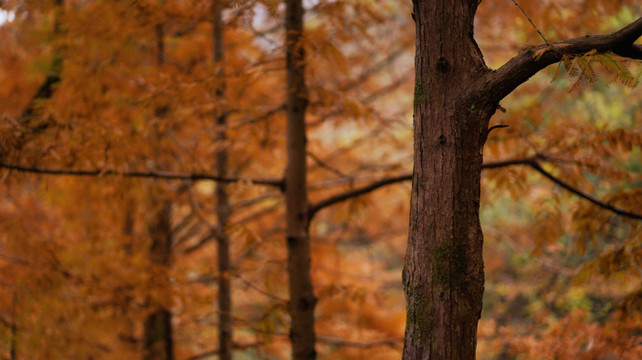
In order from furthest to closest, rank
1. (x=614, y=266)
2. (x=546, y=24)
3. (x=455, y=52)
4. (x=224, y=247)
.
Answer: (x=224, y=247)
(x=546, y=24)
(x=614, y=266)
(x=455, y=52)

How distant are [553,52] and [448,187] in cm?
60

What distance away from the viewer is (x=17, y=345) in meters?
4.43

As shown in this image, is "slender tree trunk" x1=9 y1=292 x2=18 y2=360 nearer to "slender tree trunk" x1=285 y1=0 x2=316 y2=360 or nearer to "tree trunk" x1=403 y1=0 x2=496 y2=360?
"slender tree trunk" x1=285 y1=0 x2=316 y2=360

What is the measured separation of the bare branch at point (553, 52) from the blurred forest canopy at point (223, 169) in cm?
7

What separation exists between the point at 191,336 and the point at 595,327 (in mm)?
4826

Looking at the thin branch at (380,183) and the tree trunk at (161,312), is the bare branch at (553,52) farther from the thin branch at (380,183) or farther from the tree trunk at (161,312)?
the tree trunk at (161,312)

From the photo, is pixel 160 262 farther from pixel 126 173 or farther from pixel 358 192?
pixel 358 192

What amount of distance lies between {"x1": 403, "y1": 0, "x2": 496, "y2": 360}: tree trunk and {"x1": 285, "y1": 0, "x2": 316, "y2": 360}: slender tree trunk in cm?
171

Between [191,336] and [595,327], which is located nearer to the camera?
[595,327]

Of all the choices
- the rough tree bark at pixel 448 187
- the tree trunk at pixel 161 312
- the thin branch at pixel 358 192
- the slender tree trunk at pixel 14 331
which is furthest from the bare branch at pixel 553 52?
the tree trunk at pixel 161 312

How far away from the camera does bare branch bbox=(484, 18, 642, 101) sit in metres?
1.78

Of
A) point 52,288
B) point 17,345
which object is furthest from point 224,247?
point 17,345

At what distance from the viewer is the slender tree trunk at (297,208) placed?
365 cm

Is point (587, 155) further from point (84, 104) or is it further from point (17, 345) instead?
point (17, 345)
